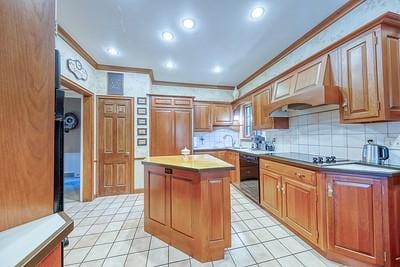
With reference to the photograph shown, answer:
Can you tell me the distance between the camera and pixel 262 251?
2.01 meters

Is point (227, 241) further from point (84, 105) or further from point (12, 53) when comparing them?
point (84, 105)

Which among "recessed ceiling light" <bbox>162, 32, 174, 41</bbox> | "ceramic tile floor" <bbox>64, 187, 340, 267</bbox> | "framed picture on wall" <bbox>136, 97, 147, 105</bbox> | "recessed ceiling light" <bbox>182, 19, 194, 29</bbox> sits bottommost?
"ceramic tile floor" <bbox>64, 187, 340, 267</bbox>

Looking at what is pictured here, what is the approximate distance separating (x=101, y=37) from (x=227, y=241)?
328 cm

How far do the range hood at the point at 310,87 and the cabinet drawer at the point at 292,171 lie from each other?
797 mm

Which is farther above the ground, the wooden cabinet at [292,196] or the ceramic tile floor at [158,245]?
the wooden cabinet at [292,196]

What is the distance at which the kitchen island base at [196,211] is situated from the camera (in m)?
1.88

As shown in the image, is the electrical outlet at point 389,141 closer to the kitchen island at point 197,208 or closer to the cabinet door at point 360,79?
the cabinet door at point 360,79

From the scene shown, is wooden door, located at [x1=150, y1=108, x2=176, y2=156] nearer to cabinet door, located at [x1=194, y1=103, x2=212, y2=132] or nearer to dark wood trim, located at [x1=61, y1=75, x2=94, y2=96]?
cabinet door, located at [x1=194, y1=103, x2=212, y2=132]

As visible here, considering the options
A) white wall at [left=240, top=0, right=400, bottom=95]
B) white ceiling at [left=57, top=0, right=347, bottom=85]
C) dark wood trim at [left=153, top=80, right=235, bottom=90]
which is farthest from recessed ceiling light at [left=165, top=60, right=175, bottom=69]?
white wall at [left=240, top=0, right=400, bottom=95]

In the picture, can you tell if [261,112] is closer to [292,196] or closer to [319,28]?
[319,28]

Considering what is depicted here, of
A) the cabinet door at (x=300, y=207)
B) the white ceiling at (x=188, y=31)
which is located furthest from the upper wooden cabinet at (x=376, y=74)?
the cabinet door at (x=300, y=207)

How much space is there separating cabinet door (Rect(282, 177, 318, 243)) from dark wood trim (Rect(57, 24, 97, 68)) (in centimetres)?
371

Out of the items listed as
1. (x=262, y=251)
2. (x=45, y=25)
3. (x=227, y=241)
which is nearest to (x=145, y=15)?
(x=45, y=25)

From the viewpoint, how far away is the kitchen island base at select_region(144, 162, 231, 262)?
188 cm
